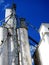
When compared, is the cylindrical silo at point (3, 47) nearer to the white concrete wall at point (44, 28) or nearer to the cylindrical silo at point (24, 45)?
the cylindrical silo at point (24, 45)

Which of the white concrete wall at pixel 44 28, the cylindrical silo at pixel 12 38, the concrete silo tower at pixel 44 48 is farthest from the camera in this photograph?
the white concrete wall at pixel 44 28

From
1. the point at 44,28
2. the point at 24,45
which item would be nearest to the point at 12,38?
the point at 24,45

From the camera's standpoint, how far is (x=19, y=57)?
9.89 meters

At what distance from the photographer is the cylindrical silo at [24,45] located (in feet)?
32.2

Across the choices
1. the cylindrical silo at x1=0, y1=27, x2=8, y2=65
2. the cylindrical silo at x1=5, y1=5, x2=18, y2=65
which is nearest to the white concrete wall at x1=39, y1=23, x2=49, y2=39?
the cylindrical silo at x1=5, y1=5, x2=18, y2=65

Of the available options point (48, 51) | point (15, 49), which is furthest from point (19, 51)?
point (48, 51)

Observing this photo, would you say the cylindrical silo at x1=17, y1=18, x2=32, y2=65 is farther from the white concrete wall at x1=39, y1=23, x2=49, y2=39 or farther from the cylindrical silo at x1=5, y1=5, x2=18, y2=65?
the white concrete wall at x1=39, y1=23, x2=49, y2=39

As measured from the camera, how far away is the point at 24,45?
1043cm

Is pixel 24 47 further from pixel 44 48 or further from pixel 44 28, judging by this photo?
pixel 44 28

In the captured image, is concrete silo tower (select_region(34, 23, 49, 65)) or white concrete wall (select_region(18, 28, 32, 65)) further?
white concrete wall (select_region(18, 28, 32, 65))

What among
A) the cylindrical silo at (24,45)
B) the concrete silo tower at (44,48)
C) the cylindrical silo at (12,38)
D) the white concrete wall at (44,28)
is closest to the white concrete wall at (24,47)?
the cylindrical silo at (24,45)

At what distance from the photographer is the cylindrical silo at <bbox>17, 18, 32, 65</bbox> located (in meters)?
9.81

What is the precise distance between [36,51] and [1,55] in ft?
8.13

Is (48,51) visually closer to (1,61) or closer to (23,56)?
(23,56)
